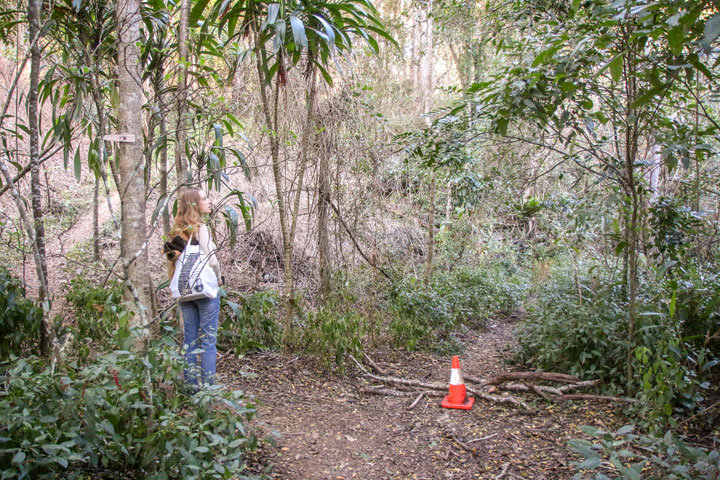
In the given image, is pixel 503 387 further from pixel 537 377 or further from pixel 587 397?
pixel 587 397

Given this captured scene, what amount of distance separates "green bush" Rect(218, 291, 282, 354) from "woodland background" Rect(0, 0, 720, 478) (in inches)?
1.1

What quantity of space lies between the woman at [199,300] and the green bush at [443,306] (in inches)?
82.0

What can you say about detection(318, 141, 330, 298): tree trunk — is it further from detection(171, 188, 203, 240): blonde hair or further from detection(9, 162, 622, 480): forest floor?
detection(171, 188, 203, 240): blonde hair

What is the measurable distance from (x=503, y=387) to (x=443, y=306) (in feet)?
4.71

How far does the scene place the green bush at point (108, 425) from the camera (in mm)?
1595

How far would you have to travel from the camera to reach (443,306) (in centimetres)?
509

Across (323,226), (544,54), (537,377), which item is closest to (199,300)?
(323,226)

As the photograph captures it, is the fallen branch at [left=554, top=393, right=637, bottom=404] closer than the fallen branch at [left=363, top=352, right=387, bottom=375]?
Yes

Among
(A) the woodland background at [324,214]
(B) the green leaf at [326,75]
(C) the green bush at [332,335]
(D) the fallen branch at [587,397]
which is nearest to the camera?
(A) the woodland background at [324,214]

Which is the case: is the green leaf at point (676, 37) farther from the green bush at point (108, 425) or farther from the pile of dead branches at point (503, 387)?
the pile of dead branches at point (503, 387)

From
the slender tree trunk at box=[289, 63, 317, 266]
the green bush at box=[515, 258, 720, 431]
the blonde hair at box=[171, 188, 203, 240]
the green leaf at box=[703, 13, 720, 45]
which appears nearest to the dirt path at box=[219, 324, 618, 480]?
the green bush at box=[515, 258, 720, 431]

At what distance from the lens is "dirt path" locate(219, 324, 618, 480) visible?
263 centimetres

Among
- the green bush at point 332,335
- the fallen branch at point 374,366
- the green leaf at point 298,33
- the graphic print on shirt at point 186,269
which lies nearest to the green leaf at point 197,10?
the green leaf at point 298,33

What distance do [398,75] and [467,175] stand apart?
6.74 feet
